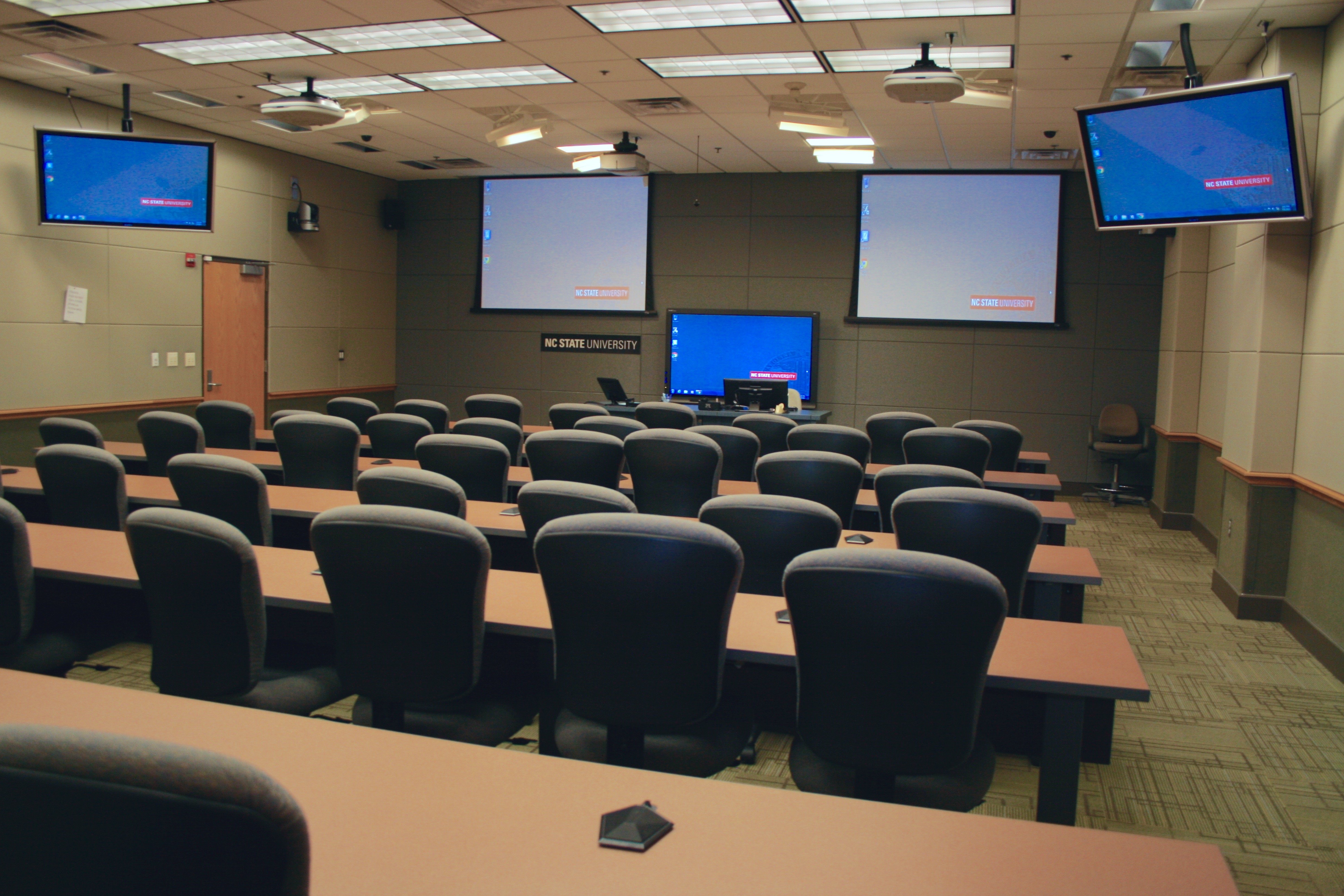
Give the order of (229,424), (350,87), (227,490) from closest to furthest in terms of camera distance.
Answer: (227,490) < (229,424) < (350,87)

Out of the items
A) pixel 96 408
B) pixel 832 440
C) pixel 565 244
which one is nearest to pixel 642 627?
pixel 832 440

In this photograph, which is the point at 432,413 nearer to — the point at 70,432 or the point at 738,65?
the point at 70,432

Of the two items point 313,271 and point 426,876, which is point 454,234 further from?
point 426,876

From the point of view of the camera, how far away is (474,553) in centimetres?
225

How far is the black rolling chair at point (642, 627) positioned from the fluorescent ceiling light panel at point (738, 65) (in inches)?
197

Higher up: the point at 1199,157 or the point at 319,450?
the point at 1199,157

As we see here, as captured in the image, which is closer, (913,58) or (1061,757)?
(1061,757)

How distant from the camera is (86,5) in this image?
5699 mm

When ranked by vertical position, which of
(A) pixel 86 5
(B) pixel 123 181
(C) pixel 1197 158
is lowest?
(C) pixel 1197 158

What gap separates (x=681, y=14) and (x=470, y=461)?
9.96 feet

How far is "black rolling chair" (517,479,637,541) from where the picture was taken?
2775 millimetres

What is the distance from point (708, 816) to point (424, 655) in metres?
1.18

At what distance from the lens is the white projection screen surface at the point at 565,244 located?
10805mm

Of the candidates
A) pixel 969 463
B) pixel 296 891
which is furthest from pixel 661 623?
pixel 969 463
